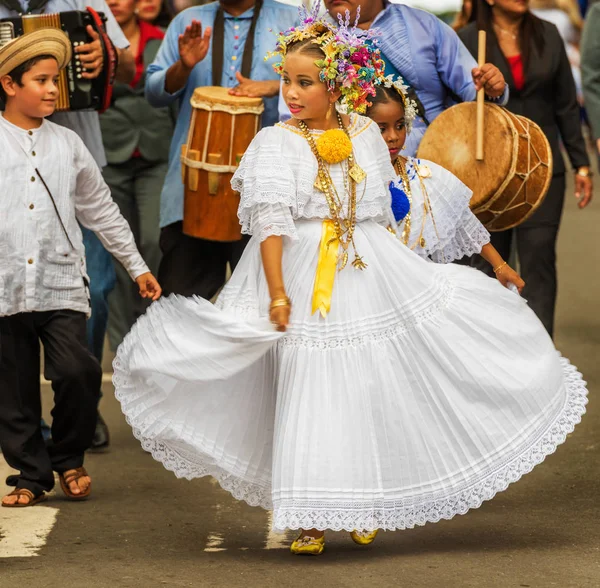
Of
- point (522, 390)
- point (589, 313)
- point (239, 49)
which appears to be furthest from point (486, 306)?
A: point (589, 313)

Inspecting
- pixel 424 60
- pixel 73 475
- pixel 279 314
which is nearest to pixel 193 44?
pixel 424 60

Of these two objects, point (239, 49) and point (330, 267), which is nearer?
point (330, 267)

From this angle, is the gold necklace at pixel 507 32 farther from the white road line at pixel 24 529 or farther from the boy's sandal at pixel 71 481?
the white road line at pixel 24 529

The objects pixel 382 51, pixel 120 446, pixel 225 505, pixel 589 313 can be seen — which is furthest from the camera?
pixel 589 313

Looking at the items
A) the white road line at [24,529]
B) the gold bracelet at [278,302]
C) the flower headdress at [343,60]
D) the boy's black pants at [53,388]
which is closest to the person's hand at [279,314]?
the gold bracelet at [278,302]

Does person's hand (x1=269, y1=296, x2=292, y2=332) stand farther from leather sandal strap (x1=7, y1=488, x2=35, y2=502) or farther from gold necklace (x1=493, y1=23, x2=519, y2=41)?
gold necklace (x1=493, y1=23, x2=519, y2=41)

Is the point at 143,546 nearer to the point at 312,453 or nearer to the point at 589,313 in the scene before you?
the point at 312,453

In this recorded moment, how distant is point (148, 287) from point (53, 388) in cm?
62

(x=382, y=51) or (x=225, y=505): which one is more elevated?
(x=382, y=51)

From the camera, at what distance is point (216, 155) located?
321 inches

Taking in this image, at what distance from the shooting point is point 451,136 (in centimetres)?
830

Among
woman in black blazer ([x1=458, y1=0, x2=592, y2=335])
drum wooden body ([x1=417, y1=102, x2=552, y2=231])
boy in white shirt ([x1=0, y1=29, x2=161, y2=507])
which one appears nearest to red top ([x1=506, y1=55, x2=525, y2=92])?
woman in black blazer ([x1=458, y1=0, x2=592, y2=335])

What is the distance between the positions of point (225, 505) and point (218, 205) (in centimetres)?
145

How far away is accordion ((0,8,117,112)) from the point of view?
810 cm
